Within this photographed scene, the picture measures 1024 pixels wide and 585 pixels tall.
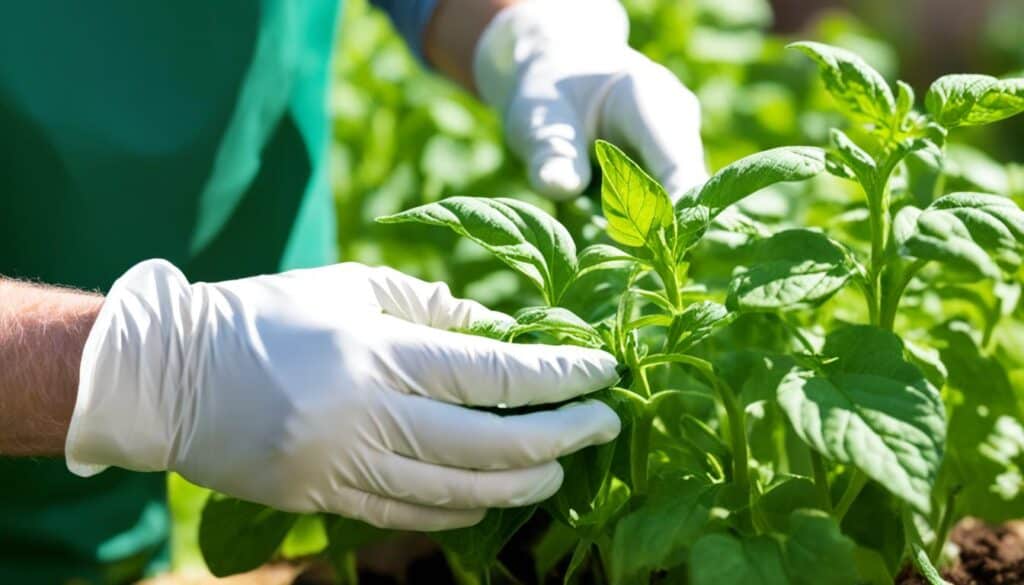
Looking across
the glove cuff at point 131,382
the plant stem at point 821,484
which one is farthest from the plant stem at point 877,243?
the glove cuff at point 131,382

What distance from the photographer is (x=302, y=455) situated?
1074mm

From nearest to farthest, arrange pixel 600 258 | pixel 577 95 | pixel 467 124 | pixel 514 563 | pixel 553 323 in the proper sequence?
pixel 553 323 → pixel 600 258 → pixel 514 563 → pixel 577 95 → pixel 467 124

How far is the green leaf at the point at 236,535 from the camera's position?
1267 millimetres

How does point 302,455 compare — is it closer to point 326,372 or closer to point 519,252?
point 326,372

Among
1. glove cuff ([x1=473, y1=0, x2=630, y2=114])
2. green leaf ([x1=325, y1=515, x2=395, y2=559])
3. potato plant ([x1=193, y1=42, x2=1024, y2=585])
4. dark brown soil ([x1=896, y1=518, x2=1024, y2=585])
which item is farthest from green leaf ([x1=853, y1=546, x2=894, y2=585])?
glove cuff ([x1=473, y1=0, x2=630, y2=114])

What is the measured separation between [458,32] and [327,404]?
1.00 meters

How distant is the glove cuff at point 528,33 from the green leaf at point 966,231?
83 cm

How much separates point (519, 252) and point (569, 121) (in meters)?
0.59

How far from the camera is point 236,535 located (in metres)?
1.27

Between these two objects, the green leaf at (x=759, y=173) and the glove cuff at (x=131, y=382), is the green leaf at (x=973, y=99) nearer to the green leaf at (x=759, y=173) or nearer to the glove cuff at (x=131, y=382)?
the green leaf at (x=759, y=173)

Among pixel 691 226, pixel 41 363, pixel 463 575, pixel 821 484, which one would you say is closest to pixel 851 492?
pixel 821 484

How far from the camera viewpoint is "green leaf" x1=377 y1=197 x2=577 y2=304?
3.52ft

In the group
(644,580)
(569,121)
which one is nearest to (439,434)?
(644,580)

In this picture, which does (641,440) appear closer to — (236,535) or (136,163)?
(236,535)
